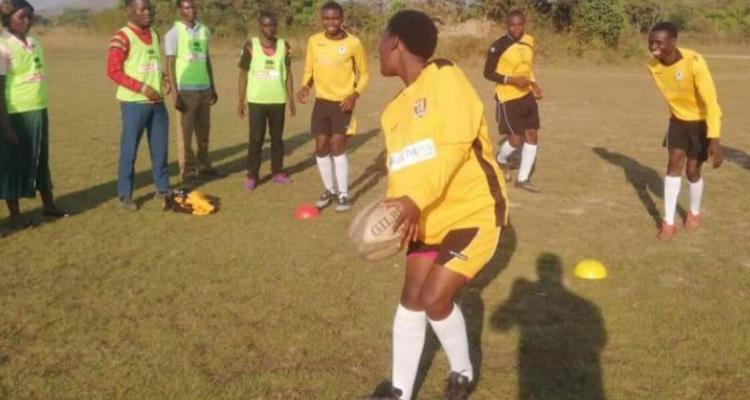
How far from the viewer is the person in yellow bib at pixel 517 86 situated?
963 centimetres

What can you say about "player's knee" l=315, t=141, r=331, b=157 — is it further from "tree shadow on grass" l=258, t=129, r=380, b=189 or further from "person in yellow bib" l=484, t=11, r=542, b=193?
"person in yellow bib" l=484, t=11, r=542, b=193

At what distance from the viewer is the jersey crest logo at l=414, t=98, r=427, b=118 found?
3547 mm

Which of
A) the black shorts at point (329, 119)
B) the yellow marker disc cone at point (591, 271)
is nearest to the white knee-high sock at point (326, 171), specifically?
the black shorts at point (329, 119)

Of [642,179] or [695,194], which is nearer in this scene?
[695,194]

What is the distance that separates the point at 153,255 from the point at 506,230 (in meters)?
3.72

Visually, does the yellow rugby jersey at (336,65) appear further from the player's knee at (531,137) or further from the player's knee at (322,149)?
the player's knee at (531,137)

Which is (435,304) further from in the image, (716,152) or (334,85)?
(334,85)

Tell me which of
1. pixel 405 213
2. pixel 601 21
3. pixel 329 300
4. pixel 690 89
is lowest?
pixel 329 300

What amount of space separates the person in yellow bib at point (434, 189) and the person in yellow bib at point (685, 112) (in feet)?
13.2

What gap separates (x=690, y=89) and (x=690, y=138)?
1.79ft

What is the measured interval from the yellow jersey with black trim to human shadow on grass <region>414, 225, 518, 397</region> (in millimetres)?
2717

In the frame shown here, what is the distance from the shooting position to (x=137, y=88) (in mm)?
8055

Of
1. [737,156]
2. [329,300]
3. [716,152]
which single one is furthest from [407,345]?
[737,156]

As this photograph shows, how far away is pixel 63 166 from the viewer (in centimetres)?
1118
